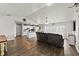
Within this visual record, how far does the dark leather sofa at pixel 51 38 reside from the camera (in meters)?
2.62

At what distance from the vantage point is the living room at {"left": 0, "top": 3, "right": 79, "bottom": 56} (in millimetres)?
2518

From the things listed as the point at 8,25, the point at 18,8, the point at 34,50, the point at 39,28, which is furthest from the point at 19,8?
the point at 34,50

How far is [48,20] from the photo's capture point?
261 centimetres

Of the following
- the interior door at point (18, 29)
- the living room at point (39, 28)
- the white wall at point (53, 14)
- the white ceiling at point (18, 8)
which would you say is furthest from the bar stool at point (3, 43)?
the white wall at point (53, 14)

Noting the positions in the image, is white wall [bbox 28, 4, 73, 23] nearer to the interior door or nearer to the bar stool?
the interior door

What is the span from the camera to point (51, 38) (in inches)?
107

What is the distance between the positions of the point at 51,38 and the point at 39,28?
13.5 inches

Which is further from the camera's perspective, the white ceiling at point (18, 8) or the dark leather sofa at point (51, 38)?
the dark leather sofa at point (51, 38)

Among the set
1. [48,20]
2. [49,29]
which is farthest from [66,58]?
[48,20]

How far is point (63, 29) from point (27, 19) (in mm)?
770

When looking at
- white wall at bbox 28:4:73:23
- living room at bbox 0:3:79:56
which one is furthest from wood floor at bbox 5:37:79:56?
white wall at bbox 28:4:73:23

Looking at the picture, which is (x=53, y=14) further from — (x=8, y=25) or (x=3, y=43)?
(x=3, y=43)

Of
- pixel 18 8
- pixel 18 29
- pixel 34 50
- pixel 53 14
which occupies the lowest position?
pixel 34 50

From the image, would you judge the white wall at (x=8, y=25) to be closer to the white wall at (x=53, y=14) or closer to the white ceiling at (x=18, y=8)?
the white ceiling at (x=18, y=8)
